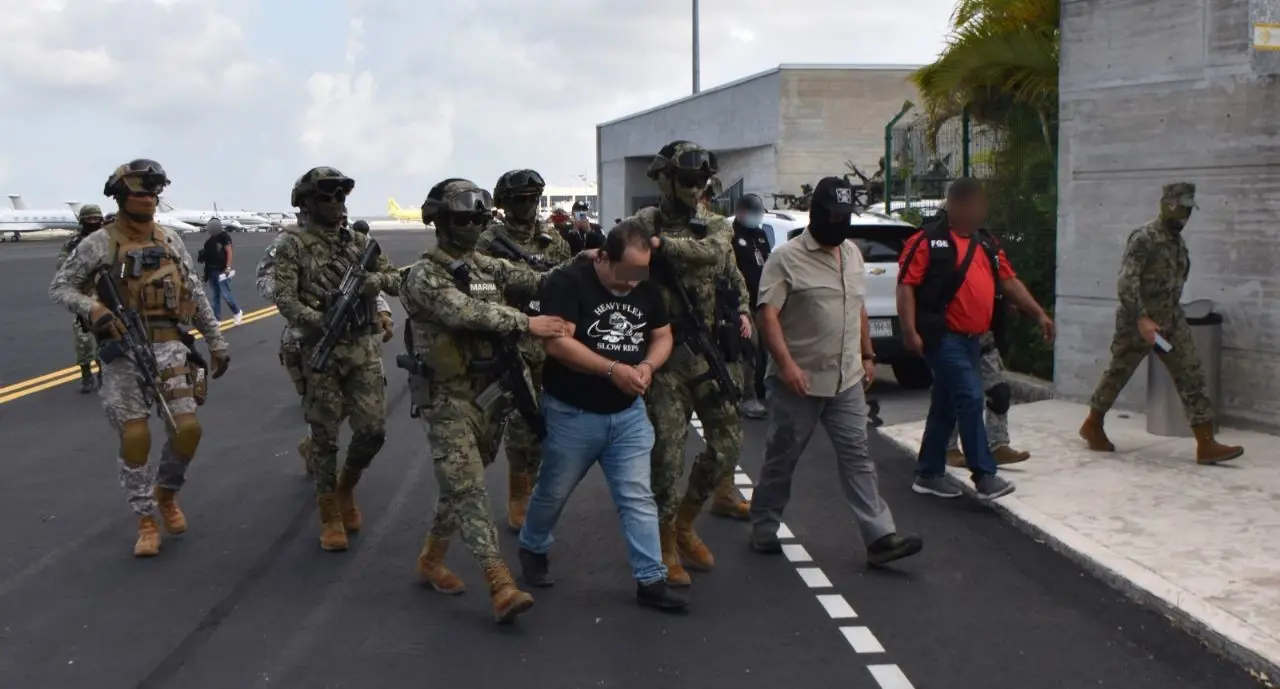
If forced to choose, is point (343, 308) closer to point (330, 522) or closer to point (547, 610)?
point (330, 522)

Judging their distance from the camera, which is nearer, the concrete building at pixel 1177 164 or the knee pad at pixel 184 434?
the knee pad at pixel 184 434

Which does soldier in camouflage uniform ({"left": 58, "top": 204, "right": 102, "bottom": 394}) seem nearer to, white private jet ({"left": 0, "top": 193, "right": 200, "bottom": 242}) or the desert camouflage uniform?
the desert camouflage uniform

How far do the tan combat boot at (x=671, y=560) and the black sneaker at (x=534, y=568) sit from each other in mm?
585

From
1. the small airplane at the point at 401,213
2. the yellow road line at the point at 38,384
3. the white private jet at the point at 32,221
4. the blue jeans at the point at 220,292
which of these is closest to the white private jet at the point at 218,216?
the white private jet at the point at 32,221

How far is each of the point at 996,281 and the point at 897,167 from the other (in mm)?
14062

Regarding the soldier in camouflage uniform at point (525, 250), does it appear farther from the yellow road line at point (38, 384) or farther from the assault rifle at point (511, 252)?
the yellow road line at point (38, 384)

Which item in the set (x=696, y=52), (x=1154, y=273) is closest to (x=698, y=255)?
(x=1154, y=273)

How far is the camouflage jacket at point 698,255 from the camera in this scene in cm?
649

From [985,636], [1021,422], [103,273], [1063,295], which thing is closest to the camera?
[985,636]

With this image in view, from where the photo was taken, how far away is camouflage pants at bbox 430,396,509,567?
5.92 metres

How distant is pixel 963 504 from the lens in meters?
8.32

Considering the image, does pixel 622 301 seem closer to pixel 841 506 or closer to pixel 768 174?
pixel 841 506

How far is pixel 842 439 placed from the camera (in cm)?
681

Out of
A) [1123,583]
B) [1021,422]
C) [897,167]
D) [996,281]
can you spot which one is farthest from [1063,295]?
[897,167]
